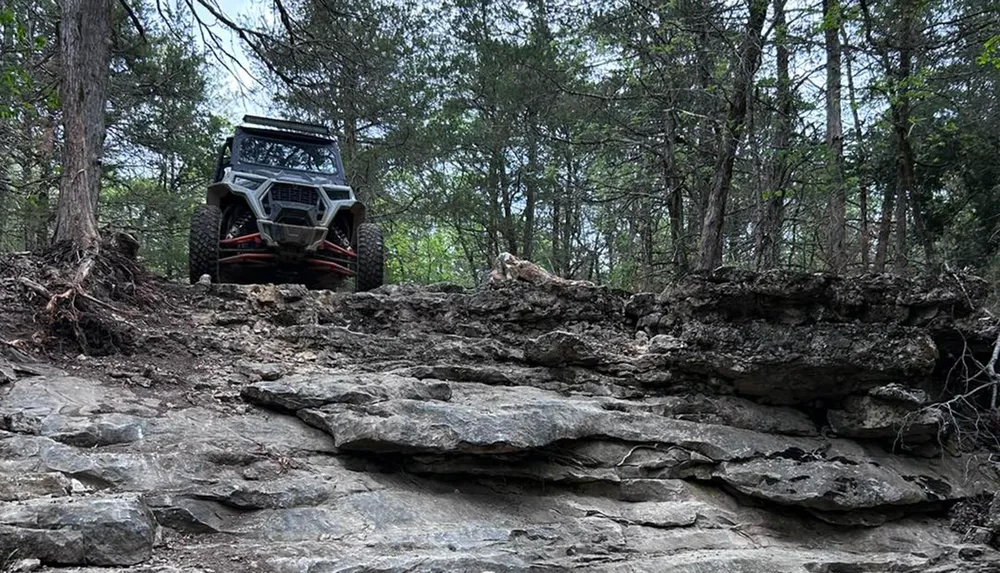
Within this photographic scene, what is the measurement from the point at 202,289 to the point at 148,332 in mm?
937

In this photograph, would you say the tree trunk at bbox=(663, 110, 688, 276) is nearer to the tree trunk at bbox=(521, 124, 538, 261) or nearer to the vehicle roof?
the tree trunk at bbox=(521, 124, 538, 261)

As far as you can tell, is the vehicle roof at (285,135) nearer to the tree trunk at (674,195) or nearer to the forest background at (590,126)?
the forest background at (590,126)

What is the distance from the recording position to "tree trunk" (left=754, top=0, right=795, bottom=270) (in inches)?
306

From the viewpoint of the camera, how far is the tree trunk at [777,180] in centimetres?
777

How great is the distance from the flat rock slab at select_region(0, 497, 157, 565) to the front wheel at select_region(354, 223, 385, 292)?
4214mm

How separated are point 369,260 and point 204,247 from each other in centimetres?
163

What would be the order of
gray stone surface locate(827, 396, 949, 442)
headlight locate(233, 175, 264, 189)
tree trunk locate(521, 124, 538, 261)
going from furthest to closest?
tree trunk locate(521, 124, 538, 261) < headlight locate(233, 175, 264, 189) < gray stone surface locate(827, 396, 949, 442)

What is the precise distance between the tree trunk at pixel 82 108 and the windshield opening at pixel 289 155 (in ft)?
5.83

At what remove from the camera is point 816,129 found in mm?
8516

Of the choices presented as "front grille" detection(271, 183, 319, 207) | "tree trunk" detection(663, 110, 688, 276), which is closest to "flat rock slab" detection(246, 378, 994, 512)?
"front grille" detection(271, 183, 319, 207)

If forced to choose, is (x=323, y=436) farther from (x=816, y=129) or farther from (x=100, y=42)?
(x=816, y=129)

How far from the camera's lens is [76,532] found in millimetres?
2711

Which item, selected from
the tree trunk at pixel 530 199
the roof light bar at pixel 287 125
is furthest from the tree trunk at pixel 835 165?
the tree trunk at pixel 530 199

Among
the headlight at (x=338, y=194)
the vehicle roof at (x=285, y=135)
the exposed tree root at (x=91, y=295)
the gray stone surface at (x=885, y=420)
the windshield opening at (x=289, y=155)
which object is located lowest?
the gray stone surface at (x=885, y=420)
